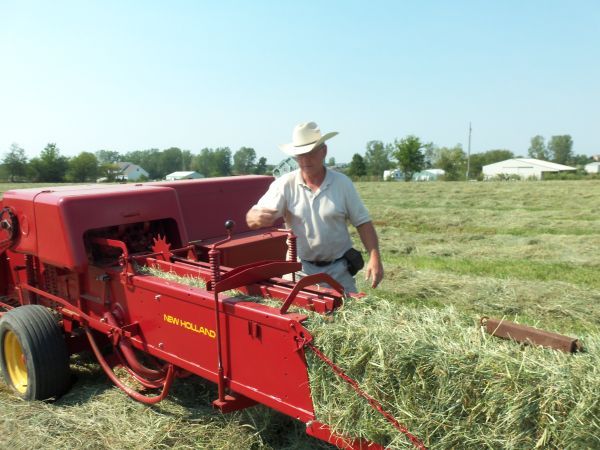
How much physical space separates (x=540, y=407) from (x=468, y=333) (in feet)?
1.58

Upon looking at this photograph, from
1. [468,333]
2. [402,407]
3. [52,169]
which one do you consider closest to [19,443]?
[402,407]

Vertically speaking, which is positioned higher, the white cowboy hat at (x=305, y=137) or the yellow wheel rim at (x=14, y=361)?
the white cowboy hat at (x=305, y=137)

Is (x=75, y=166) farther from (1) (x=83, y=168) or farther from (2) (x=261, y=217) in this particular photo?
(2) (x=261, y=217)

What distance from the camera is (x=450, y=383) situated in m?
2.25

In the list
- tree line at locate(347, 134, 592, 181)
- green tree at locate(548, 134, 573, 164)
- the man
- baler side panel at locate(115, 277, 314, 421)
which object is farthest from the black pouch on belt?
green tree at locate(548, 134, 573, 164)

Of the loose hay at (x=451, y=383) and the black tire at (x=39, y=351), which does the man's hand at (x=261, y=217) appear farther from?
the black tire at (x=39, y=351)

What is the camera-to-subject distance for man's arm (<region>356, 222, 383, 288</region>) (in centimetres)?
382

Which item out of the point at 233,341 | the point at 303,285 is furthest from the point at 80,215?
the point at 303,285

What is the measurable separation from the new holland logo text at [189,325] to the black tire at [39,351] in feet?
4.38

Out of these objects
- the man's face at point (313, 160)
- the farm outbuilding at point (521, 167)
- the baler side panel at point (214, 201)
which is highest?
the man's face at point (313, 160)

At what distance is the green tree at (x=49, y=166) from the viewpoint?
61.3 meters

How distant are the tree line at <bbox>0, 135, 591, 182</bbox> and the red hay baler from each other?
24.5 metres

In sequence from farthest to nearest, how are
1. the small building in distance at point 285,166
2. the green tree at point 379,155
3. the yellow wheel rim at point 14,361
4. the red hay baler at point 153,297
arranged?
the green tree at point 379,155, the small building in distance at point 285,166, the yellow wheel rim at point 14,361, the red hay baler at point 153,297

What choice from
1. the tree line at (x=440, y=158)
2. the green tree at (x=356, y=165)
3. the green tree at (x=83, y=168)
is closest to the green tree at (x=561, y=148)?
the tree line at (x=440, y=158)
